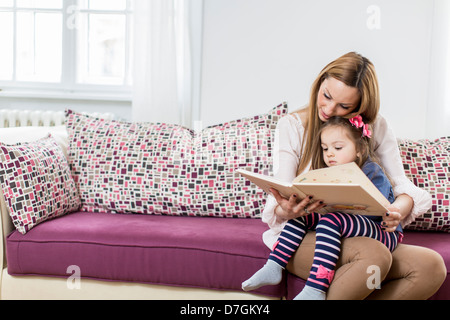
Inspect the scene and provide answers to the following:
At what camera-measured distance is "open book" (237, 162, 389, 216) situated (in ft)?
3.94

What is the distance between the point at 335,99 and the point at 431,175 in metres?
0.60

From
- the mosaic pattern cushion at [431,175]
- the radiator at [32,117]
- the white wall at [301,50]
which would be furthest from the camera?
the radiator at [32,117]

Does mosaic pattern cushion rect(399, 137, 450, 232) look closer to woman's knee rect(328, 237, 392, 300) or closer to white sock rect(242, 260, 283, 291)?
woman's knee rect(328, 237, 392, 300)

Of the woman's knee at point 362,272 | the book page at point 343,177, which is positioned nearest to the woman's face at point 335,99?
the book page at point 343,177

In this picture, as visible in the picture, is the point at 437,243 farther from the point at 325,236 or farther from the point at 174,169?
the point at 174,169

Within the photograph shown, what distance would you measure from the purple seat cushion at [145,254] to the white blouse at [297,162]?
0.11 meters

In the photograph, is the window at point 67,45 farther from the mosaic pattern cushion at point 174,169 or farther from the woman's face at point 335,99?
the woman's face at point 335,99

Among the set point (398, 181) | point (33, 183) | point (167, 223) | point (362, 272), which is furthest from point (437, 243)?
point (33, 183)

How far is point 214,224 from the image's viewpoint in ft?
5.82

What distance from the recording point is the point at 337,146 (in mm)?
1507

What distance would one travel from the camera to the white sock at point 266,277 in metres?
1.39
